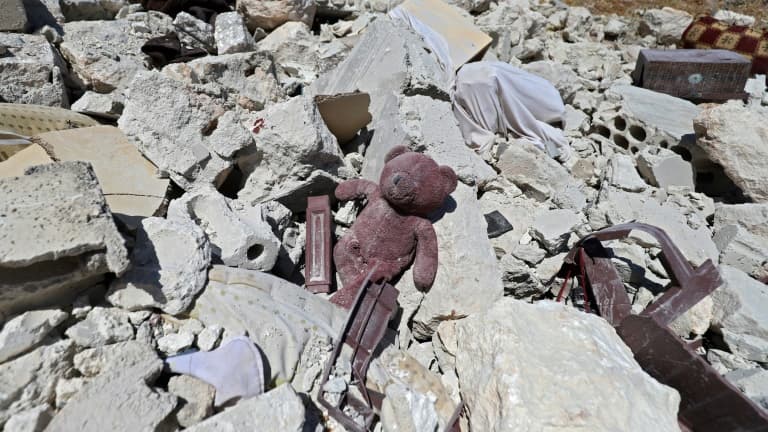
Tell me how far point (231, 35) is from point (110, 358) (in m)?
2.97

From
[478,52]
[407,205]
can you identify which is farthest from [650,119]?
[407,205]

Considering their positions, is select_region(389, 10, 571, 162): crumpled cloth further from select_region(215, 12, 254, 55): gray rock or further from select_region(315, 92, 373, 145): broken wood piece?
select_region(215, 12, 254, 55): gray rock

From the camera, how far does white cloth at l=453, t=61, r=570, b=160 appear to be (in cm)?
407

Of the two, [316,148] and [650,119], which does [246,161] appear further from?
[650,119]

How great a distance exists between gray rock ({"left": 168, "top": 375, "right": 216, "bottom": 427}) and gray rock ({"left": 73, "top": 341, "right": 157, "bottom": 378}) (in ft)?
0.46

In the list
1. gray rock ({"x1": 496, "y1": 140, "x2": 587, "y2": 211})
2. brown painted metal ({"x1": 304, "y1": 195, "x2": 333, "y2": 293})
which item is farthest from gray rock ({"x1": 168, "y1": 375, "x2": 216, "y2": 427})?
gray rock ({"x1": 496, "y1": 140, "x2": 587, "y2": 211})

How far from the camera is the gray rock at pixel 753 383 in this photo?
2113 mm

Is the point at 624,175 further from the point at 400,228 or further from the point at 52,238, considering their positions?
the point at 52,238

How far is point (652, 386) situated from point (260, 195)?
2.29 metres

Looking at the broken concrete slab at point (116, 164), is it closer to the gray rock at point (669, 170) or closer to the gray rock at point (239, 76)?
the gray rock at point (239, 76)

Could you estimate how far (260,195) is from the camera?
9.32 ft

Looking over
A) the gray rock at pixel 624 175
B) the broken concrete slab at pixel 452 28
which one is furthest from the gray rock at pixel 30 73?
the gray rock at pixel 624 175

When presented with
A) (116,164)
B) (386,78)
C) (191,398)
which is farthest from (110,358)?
(386,78)

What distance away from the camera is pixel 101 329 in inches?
68.6
